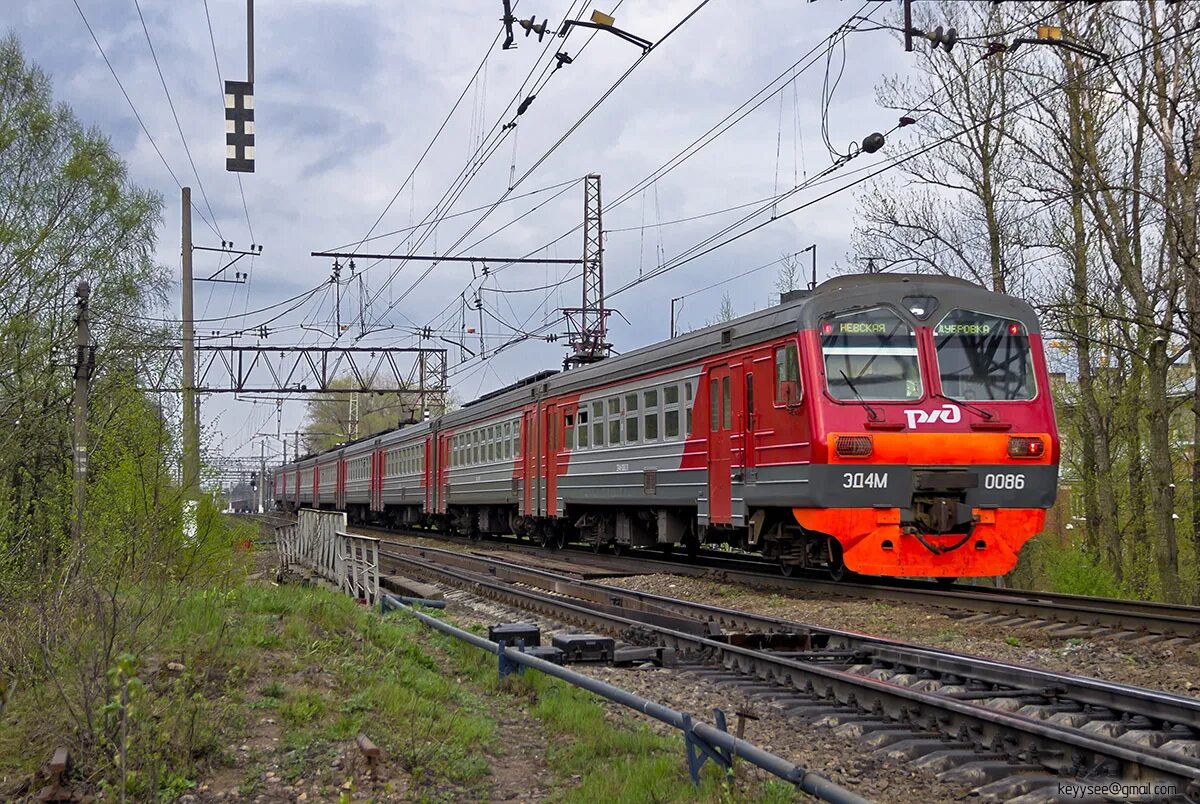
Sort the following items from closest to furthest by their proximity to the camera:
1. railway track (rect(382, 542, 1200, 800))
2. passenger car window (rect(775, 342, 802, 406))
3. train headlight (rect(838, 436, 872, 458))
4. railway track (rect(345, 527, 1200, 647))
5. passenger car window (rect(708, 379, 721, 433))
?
railway track (rect(382, 542, 1200, 800)) < railway track (rect(345, 527, 1200, 647)) < train headlight (rect(838, 436, 872, 458)) < passenger car window (rect(775, 342, 802, 406)) < passenger car window (rect(708, 379, 721, 433))

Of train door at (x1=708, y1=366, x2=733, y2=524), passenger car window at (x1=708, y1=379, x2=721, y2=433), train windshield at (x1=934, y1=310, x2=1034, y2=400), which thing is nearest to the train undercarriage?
train door at (x1=708, y1=366, x2=733, y2=524)

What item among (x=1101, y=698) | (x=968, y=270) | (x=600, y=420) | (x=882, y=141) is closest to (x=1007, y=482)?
(x=882, y=141)

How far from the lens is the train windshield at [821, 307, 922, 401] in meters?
11.8

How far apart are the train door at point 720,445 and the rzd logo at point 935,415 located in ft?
8.10

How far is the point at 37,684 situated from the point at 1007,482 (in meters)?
9.21

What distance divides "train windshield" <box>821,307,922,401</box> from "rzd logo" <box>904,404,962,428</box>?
18 cm

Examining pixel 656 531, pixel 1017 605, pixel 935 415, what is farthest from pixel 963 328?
pixel 656 531

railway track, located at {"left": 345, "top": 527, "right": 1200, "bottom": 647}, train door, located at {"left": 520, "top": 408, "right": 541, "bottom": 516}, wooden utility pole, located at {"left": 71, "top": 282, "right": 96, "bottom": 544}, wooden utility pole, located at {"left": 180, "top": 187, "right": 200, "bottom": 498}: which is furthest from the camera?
train door, located at {"left": 520, "top": 408, "right": 541, "bottom": 516}

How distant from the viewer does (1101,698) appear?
6254 millimetres

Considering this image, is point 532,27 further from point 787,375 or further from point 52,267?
point 52,267

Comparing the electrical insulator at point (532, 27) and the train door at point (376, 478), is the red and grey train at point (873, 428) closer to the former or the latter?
the electrical insulator at point (532, 27)

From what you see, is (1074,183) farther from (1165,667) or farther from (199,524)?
(199,524)

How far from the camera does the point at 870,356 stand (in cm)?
1190

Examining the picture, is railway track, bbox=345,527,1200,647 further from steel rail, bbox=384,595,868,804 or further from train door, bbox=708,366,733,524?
steel rail, bbox=384,595,868,804
